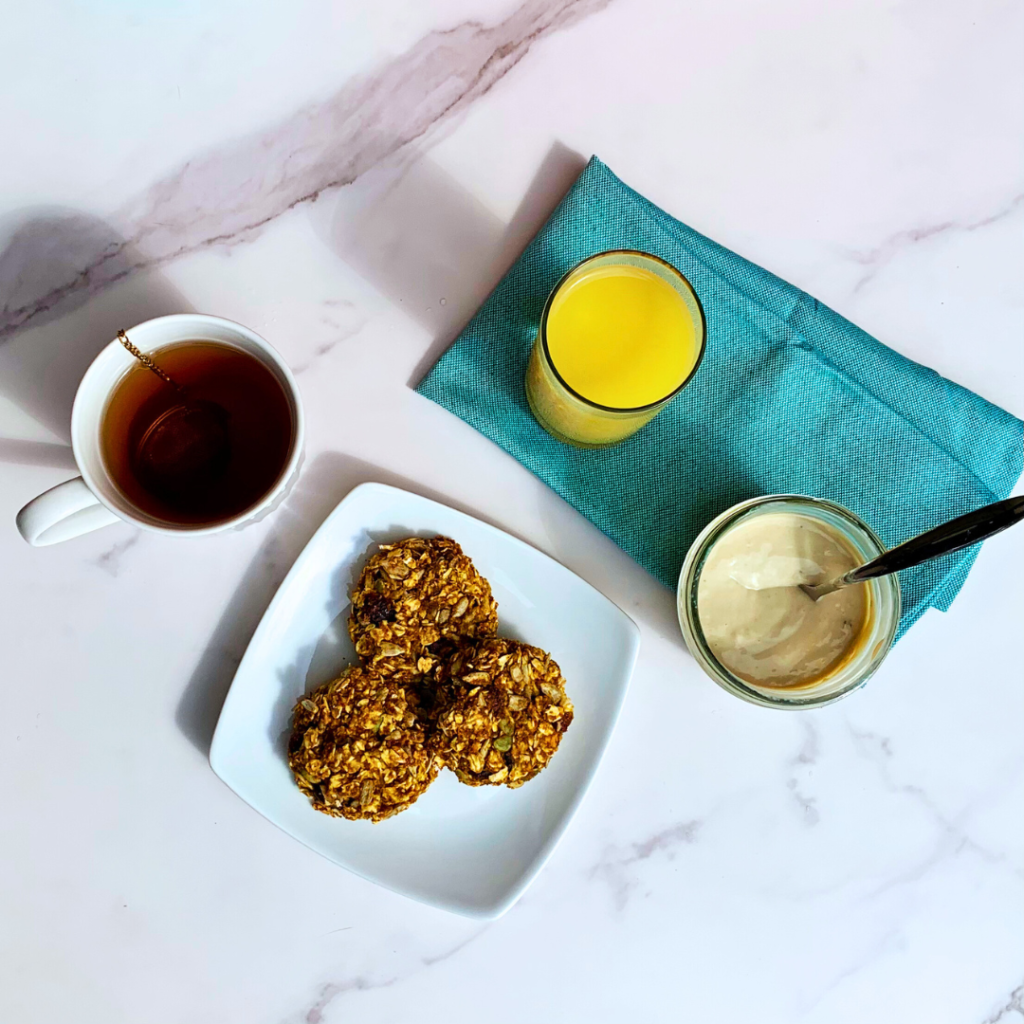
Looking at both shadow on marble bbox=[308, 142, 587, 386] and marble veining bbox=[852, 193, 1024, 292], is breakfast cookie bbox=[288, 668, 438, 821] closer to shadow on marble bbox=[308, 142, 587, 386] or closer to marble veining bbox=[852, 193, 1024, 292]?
shadow on marble bbox=[308, 142, 587, 386]

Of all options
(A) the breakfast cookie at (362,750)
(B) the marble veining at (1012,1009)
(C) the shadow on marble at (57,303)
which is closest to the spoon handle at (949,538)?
(A) the breakfast cookie at (362,750)

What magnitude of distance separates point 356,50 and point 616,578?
65cm

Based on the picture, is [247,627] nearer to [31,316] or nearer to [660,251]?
[31,316]

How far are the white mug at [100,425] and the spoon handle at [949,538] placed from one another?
0.53 m

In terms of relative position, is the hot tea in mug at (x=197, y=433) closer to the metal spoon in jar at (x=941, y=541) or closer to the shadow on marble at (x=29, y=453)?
the shadow on marble at (x=29, y=453)

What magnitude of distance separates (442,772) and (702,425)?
463 mm

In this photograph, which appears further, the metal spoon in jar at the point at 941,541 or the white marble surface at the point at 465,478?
the white marble surface at the point at 465,478

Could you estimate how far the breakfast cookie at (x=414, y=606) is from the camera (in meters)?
0.87


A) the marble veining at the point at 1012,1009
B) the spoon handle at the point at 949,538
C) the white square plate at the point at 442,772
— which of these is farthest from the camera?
the marble veining at the point at 1012,1009

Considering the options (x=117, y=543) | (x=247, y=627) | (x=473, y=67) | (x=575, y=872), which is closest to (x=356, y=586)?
(x=247, y=627)

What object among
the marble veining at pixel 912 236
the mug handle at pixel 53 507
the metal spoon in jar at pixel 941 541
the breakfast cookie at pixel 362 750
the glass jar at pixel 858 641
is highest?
the marble veining at pixel 912 236

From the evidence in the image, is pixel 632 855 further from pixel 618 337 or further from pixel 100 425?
pixel 100 425

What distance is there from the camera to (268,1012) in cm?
95

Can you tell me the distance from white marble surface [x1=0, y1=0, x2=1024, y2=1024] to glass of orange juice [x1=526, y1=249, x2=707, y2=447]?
15cm
